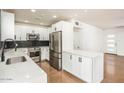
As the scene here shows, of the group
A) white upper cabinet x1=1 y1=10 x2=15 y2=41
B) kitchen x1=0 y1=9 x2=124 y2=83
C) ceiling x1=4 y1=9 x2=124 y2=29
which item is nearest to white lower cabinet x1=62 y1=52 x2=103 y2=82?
kitchen x1=0 y1=9 x2=124 y2=83

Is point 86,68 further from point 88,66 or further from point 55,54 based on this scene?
point 55,54

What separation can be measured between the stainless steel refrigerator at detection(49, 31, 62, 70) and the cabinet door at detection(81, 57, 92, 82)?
883 mm

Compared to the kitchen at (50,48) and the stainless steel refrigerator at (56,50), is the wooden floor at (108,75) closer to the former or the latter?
the kitchen at (50,48)

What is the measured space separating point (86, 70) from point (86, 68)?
42 millimetres

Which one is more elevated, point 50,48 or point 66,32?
point 66,32

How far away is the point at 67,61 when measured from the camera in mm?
2264

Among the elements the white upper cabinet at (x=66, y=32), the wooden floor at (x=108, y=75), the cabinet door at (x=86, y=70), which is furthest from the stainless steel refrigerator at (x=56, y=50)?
the cabinet door at (x=86, y=70)

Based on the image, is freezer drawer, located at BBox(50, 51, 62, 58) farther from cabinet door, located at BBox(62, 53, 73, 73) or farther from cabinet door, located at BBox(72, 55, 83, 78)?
cabinet door, located at BBox(72, 55, 83, 78)

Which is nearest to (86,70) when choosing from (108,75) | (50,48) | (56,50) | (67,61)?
(108,75)

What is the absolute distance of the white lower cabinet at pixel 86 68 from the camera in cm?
154

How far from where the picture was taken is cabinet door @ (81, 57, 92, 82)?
156 centimetres

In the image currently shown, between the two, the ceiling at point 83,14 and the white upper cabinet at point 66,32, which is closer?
the ceiling at point 83,14

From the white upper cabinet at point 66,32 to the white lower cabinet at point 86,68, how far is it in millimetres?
458
